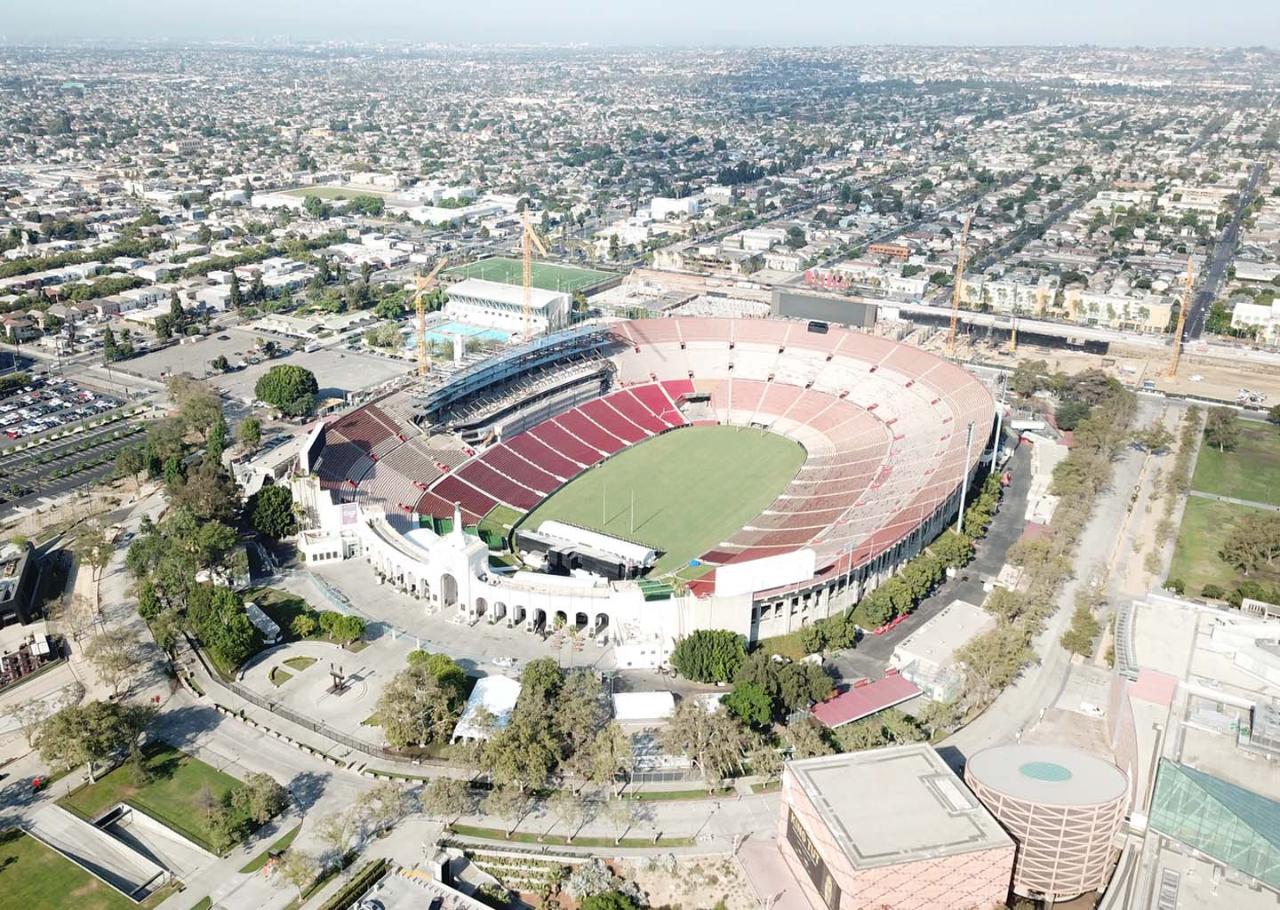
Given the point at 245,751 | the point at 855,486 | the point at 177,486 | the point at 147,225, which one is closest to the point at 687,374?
the point at 855,486

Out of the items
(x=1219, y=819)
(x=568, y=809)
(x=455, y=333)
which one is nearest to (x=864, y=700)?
(x=1219, y=819)

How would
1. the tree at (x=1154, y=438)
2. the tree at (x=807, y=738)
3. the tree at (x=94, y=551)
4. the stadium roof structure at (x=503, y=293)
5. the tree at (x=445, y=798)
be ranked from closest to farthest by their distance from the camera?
1. the tree at (x=445, y=798)
2. the tree at (x=807, y=738)
3. the tree at (x=94, y=551)
4. the tree at (x=1154, y=438)
5. the stadium roof structure at (x=503, y=293)

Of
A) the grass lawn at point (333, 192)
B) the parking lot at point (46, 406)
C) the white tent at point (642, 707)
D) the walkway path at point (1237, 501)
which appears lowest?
the walkway path at point (1237, 501)

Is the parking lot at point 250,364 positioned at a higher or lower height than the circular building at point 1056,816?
lower

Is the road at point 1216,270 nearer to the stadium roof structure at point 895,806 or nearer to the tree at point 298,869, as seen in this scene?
the stadium roof structure at point 895,806

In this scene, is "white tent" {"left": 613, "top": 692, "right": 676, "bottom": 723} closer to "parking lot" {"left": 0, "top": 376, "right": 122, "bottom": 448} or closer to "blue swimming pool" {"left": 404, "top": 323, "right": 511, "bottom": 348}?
"parking lot" {"left": 0, "top": 376, "right": 122, "bottom": 448}

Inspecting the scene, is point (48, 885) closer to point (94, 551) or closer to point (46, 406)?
point (94, 551)

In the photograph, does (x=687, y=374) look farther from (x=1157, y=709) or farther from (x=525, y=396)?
(x=1157, y=709)

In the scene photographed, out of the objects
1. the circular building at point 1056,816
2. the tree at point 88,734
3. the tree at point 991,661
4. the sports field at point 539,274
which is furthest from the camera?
the sports field at point 539,274

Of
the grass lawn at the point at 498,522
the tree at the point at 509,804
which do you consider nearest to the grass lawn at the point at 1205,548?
the grass lawn at the point at 498,522
